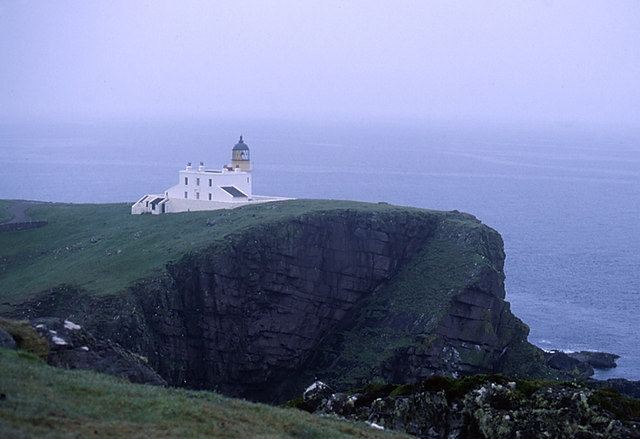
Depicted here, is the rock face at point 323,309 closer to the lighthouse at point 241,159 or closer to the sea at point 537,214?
the sea at point 537,214

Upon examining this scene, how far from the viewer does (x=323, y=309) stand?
53.5 m

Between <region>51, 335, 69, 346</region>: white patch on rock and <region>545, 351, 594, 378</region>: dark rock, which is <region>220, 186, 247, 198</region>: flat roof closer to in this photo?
<region>545, 351, 594, 378</region>: dark rock

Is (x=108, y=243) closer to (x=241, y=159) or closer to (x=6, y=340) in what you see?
(x=241, y=159)

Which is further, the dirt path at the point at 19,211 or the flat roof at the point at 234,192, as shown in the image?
the flat roof at the point at 234,192

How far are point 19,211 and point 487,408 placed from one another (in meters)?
55.2

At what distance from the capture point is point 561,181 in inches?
7470

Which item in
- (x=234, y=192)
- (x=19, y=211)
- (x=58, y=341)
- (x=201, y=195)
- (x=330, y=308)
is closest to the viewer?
(x=58, y=341)

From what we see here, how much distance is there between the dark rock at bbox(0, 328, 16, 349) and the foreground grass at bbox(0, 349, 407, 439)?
2.49 feet

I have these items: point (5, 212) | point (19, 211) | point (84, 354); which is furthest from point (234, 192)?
point (84, 354)

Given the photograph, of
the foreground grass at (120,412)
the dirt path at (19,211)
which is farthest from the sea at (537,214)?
the foreground grass at (120,412)

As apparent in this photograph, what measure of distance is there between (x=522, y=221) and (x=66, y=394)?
110808 mm

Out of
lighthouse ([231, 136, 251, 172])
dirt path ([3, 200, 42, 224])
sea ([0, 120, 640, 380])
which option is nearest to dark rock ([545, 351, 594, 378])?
sea ([0, 120, 640, 380])

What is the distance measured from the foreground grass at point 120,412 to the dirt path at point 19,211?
4703 centimetres

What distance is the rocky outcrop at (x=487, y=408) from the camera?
21.8 metres
